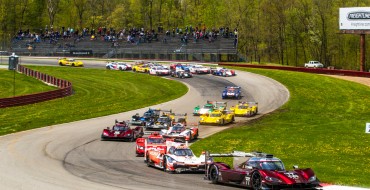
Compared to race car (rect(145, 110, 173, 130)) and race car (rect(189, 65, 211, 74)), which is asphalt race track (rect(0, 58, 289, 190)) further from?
race car (rect(189, 65, 211, 74))

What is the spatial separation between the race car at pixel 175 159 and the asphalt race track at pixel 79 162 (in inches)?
14.5

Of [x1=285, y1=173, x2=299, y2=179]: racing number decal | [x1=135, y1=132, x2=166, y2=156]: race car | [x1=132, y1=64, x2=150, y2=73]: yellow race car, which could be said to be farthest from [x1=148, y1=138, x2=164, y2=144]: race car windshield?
[x1=132, y1=64, x2=150, y2=73]: yellow race car

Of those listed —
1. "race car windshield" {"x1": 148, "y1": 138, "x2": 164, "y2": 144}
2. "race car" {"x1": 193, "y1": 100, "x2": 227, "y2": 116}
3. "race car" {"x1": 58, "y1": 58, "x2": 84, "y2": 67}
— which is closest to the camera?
"race car windshield" {"x1": 148, "y1": 138, "x2": 164, "y2": 144}

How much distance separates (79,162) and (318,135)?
→ 18.5 meters

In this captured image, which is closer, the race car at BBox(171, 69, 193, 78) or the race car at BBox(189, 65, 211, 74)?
the race car at BBox(171, 69, 193, 78)


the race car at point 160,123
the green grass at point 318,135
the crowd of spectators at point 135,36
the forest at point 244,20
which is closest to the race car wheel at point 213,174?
the green grass at point 318,135

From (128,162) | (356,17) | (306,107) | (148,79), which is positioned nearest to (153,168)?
(128,162)

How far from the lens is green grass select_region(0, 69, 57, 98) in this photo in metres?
69.2

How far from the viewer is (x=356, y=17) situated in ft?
275

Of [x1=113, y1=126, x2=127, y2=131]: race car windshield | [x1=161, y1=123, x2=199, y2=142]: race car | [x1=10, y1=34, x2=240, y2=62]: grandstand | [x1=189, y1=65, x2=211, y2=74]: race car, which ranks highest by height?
[x1=10, y1=34, x2=240, y2=62]: grandstand

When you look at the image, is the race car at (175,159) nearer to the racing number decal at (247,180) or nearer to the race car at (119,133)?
the racing number decal at (247,180)

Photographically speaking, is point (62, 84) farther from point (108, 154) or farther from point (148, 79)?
point (108, 154)

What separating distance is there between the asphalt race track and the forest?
69641 mm

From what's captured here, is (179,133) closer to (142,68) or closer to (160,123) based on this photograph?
(160,123)
